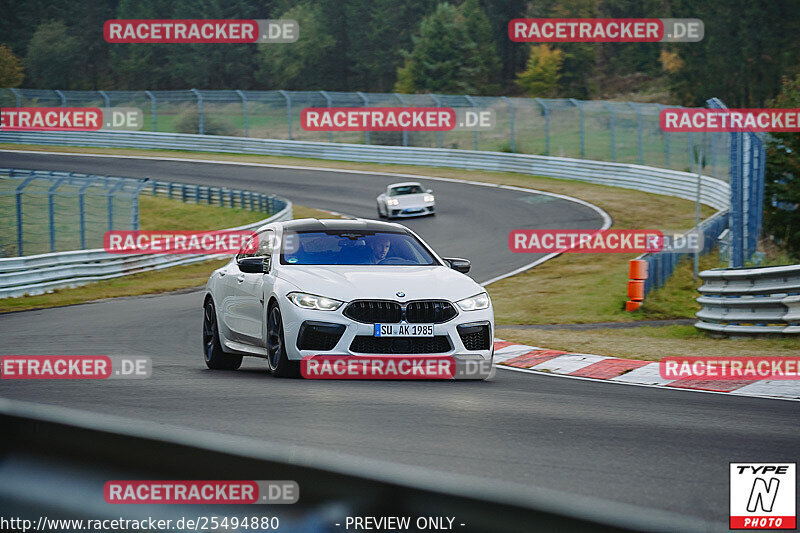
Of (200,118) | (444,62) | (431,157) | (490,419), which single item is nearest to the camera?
(490,419)

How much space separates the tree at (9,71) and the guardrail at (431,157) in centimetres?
3457

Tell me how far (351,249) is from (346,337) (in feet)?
4.59

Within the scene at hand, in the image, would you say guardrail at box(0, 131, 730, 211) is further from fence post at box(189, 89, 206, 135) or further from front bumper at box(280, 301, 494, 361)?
front bumper at box(280, 301, 494, 361)

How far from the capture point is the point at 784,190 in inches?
847

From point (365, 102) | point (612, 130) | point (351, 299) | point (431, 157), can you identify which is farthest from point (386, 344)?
point (365, 102)

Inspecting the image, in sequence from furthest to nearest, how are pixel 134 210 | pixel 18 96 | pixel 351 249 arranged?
1. pixel 18 96
2. pixel 134 210
3. pixel 351 249

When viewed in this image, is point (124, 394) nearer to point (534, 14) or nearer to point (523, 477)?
point (523, 477)

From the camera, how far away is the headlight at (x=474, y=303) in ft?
31.2

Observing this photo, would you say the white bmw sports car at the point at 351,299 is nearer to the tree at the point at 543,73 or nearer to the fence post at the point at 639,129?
the fence post at the point at 639,129

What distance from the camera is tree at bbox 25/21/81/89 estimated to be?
339ft

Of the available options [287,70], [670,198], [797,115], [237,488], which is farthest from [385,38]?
[237,488]

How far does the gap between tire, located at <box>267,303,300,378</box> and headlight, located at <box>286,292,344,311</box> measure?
0.23 metres

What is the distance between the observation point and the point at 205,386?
9.09 metres

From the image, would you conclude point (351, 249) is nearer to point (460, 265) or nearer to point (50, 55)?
point (460, 265)
